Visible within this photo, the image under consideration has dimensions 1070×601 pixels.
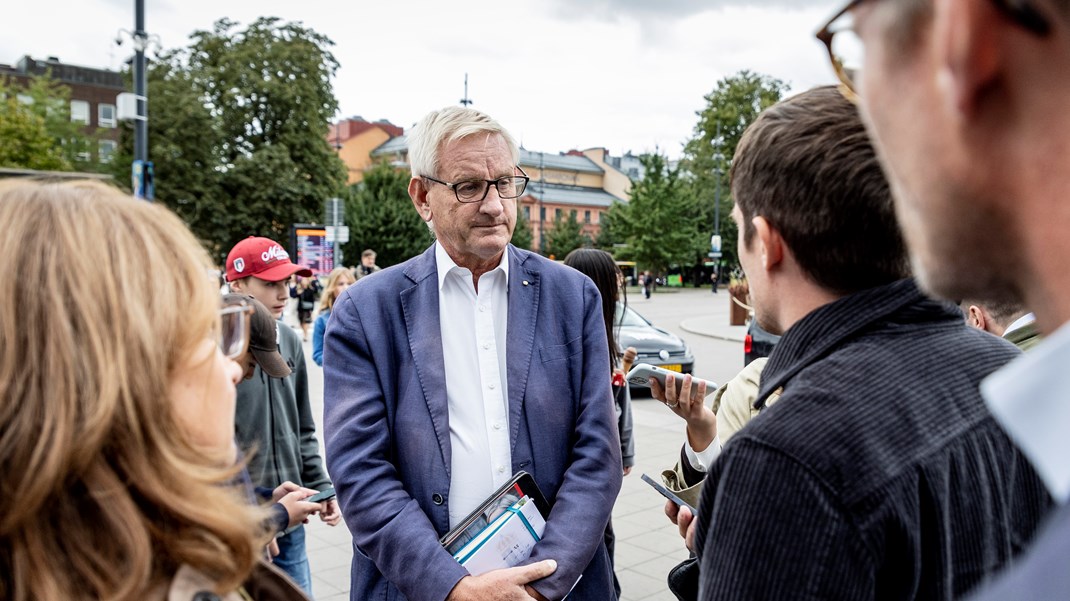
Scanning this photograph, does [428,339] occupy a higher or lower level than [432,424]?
higher

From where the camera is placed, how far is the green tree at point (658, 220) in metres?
57.8

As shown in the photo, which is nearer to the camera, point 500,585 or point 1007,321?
point 500,585

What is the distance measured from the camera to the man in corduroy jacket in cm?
122

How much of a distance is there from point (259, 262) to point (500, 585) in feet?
10.3

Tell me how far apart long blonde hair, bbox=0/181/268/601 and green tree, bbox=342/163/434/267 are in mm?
43179

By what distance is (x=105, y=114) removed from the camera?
227ft

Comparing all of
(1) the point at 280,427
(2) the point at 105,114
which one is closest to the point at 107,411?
(1) the point at 280,427

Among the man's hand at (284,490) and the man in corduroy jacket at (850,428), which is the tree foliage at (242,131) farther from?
the man in corduroy jacket at (850,428)

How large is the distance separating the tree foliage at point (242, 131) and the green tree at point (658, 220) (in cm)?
2924

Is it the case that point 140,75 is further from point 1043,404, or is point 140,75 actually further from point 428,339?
point 1043,404

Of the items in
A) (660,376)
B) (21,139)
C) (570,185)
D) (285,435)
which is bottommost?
(285,435)

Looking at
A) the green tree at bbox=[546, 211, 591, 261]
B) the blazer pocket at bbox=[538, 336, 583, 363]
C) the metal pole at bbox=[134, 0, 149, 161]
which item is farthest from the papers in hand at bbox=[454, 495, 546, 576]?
the green tree at bbox=[546, 211, 591, 261]

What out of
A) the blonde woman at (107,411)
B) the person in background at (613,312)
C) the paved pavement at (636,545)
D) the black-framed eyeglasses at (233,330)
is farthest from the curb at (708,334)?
the blonde woman at (107,411)

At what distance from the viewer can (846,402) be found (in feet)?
4.21
